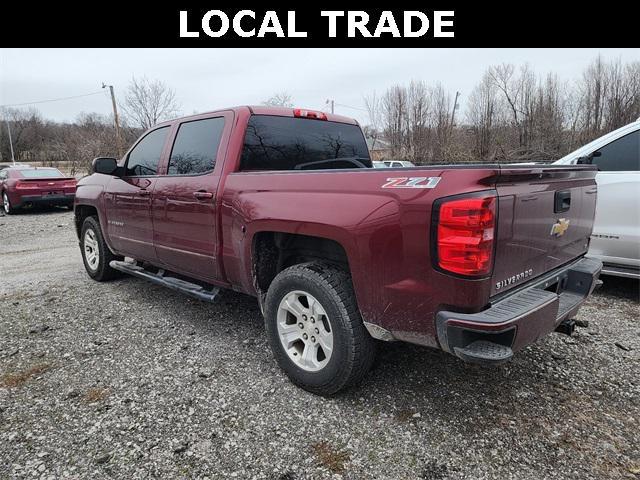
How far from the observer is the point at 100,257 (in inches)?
208

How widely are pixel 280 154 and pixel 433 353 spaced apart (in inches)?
77.1

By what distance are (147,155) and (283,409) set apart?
2.94 meters

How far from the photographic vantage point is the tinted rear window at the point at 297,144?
3377 mm

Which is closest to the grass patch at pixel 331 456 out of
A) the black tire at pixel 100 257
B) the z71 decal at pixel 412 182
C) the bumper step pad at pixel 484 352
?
the bumper step pad at pixel 484 352

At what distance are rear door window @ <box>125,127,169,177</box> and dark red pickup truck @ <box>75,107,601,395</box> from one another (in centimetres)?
4

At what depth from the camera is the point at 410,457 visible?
7.30 ft

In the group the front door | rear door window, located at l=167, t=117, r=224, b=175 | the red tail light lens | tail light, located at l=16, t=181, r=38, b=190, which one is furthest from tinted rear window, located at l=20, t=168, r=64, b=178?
the red tail light lens

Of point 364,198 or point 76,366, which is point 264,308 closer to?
point 364,198

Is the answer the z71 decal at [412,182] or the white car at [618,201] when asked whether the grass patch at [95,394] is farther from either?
the white car at [618,201]

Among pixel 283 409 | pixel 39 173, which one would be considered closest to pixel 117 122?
pixel 39 173

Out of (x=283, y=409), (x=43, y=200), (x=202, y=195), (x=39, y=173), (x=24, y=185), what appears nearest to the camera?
(x=283, y=409)

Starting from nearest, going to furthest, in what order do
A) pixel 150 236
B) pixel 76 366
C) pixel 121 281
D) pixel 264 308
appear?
pixel 264 308 < pixel 76 366 < pixel 150 236 < pixel 121 281

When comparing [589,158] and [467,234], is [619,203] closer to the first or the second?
[589,158]

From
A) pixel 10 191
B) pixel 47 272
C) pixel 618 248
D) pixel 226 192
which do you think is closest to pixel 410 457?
pixel 226 192
